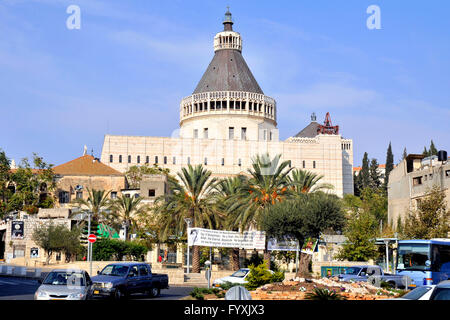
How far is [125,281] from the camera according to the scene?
891 inches

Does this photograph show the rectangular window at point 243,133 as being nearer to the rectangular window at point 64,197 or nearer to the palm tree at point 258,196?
the rectangular window at point 64,197

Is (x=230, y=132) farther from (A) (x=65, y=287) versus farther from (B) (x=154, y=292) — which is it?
(A) (x=65, y=287)

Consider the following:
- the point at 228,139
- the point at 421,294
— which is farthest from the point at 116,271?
the point at 228,139

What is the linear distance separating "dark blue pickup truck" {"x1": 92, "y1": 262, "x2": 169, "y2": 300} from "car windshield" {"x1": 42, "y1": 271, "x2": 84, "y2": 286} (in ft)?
8.42

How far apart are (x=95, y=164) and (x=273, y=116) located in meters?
45.2

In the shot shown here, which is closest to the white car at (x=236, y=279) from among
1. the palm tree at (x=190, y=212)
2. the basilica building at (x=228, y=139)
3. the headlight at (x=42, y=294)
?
the headlight at (x=42, y=294)

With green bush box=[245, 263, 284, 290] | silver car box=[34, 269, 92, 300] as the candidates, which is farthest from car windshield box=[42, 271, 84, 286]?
green bush box=[245, 263, 284, 290]

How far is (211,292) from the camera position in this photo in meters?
22.9

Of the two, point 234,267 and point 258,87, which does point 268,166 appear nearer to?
point 234,267

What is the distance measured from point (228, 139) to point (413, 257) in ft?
301

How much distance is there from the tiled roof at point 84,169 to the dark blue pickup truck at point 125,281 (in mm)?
68136

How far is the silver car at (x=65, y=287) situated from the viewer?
1716cm

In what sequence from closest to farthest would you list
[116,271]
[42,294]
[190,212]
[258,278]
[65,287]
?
[42,294], [65,287], [116,271], [258,278], [190,212]
